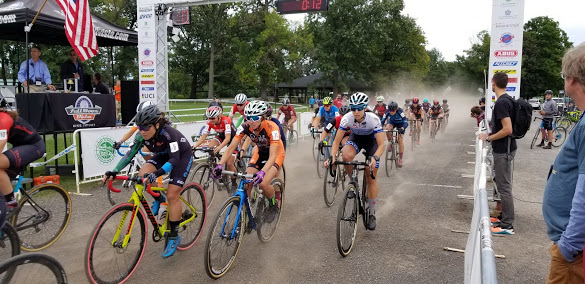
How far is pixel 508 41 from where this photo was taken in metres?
12.2

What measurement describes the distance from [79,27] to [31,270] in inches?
350

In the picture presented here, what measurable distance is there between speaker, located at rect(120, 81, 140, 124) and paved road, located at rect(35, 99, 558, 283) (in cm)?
586

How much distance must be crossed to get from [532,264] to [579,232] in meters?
3.52

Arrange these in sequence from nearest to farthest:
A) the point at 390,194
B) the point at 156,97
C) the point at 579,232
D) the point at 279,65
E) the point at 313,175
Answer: the point at 579,232 → the point at 390,194 → the point at 313,175 → the point at 156,97 → the point at 279,65

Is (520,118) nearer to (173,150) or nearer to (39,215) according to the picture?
(173,150)

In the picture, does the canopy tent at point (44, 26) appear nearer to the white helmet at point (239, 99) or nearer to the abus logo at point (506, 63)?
the white helmet at point (239, 99)

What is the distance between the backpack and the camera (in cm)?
593

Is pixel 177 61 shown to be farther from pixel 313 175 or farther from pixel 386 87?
pixel 313 175

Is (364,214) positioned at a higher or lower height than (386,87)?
lower

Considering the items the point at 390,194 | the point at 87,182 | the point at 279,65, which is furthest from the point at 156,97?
the point at 279,65

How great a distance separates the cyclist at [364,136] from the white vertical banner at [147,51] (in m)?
9.52

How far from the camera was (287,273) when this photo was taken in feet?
15.0

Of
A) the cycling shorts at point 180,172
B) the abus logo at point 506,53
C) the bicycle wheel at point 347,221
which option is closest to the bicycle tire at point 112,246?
the cycling shorts at point 180,172

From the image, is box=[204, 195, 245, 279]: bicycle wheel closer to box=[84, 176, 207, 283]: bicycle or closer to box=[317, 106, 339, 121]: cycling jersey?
box=[84, 176, 207, 283]: bicycle
